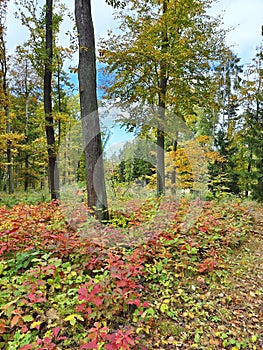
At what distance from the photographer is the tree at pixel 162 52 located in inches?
271

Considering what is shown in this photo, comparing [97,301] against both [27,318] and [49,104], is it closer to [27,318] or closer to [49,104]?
[27,318]

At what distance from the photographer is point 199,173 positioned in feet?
37.2

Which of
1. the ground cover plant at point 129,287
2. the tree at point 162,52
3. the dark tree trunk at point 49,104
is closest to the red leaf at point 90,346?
the ground cover plant at point 129,287

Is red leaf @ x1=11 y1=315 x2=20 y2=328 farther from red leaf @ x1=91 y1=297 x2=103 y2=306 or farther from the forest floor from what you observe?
the forest floor

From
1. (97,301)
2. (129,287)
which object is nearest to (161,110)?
(129,287)

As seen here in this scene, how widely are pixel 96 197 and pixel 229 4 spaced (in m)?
8.66

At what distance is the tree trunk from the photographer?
3979mm

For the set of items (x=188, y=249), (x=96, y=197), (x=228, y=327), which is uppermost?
(x=96, y=197)

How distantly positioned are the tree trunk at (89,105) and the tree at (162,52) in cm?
319

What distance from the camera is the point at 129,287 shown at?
242 centimetres

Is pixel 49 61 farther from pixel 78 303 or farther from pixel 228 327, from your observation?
pixel 228 327

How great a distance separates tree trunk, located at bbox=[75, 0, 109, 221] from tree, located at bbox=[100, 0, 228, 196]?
10.5 ft

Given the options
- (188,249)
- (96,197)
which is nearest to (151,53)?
(96,197)

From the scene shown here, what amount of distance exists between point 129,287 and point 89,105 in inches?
124
